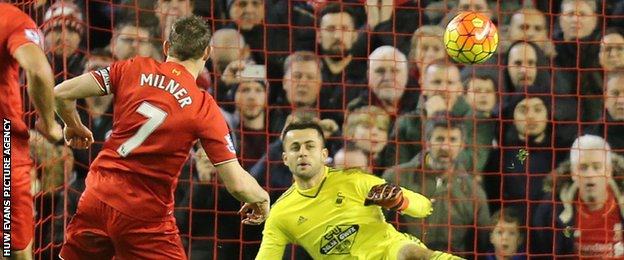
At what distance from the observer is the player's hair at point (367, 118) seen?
820 cm

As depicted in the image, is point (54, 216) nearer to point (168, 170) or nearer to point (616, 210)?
point (168, 170)

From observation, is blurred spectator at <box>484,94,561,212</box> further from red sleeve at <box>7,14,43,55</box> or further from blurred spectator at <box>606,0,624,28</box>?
red sleeve at <box>7,14,43,55</box>

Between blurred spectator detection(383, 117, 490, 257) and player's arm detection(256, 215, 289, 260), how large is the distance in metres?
1.35

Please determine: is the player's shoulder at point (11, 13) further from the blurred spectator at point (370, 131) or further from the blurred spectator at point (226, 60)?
the blurred spectator at point (370, 131)

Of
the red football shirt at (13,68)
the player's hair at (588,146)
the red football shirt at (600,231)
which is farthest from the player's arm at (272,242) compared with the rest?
the player's hair at (588,146)

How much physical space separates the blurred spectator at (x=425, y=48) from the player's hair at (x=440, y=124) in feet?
1.45

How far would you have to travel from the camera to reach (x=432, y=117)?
8.23m

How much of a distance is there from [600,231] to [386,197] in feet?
7.58

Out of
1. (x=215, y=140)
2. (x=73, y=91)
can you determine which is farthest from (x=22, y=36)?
(x=215, y=140)

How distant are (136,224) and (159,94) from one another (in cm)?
62

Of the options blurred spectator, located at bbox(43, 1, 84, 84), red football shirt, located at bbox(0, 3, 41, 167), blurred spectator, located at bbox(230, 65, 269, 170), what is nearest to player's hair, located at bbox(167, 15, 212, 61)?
red football shirt, located at bbox(0, 3, 41, 167)

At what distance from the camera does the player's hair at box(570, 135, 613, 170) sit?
26.6ft

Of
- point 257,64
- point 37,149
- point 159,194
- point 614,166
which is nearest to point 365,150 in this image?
point 257,64

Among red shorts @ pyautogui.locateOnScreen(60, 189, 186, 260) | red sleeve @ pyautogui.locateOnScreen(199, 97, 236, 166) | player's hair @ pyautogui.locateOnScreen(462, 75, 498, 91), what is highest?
player's hair @ pyautogui.locateOnScreen(462, 75, 498, 91)
